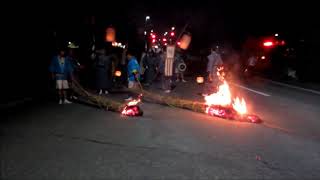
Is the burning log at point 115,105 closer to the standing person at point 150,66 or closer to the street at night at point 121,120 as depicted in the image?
the street at night at point 121,120

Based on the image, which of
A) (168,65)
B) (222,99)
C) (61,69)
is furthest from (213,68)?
(61,69)

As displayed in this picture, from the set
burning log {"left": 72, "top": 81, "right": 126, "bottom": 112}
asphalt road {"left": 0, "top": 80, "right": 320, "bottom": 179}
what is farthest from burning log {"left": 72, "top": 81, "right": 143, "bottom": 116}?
asphalt road {"left": 0, "top": 80, "right": 320, "bottom": 179}

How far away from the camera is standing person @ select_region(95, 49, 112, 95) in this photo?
15852 millimetres

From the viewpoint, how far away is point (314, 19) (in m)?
29.6

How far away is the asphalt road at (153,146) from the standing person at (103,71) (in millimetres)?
4126

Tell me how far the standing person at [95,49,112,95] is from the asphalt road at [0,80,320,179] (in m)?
4.13

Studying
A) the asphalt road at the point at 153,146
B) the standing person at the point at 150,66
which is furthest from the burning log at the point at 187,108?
the standing person at the point at 150,66

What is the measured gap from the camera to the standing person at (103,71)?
52.0 ft

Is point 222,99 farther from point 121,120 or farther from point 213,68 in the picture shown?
point 213,68

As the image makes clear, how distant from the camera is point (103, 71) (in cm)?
1587

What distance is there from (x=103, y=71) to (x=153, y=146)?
28.8 ft

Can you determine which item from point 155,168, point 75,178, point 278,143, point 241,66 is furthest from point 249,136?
point 241,66

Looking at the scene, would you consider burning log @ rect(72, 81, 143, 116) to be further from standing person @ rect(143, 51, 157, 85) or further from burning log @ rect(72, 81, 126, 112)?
standing person @ rect(143, 51, 157, 85)

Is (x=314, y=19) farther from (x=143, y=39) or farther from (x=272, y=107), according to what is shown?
(x=272, y=107)
